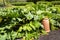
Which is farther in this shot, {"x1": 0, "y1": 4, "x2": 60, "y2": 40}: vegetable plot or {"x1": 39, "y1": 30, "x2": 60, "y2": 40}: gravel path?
{"x1": 39, "y1": 30, "x2": 60, "y2": 40}: gravel path

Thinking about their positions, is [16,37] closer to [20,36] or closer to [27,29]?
[20,36]

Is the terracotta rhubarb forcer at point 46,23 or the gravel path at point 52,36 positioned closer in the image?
the gravel path at point 52,36

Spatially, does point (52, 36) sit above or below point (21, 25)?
below

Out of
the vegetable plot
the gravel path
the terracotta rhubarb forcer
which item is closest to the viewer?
the vegetable plot

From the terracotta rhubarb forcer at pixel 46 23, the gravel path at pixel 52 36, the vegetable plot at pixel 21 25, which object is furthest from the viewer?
the terracotta rhubarb forcer at pixel 46 23

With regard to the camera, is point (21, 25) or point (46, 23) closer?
point (21, 25)

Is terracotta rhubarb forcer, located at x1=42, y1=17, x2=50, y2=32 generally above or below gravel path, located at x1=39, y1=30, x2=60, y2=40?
above

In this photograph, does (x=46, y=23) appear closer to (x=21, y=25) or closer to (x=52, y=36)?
(x=52, y=36)

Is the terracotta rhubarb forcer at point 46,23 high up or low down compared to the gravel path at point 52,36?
up

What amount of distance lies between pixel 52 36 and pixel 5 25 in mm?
1508

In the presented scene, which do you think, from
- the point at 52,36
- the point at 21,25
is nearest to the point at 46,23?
the point at 52,36

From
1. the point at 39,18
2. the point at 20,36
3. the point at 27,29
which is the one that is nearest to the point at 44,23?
the point at 39,18

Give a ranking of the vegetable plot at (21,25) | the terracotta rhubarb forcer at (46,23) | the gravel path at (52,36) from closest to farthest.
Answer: the vegetable plot at (21,25) → the gravel path at (52,36) → the terracotta rhubarb forcer at (46,23)

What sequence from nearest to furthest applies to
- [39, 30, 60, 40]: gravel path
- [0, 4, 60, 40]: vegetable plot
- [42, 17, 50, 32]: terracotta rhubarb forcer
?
[0, 4, 60, 40]: vegetable plot → [39, 30, 60, 40]: gravel path → [42, 17, 50, 32]: terracotta rhubarb forcer
